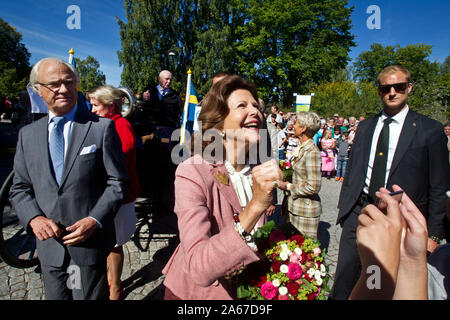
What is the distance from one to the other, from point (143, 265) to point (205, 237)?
2977 millimetres

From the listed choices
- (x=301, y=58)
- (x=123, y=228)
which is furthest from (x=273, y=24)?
(x=123, y=228)

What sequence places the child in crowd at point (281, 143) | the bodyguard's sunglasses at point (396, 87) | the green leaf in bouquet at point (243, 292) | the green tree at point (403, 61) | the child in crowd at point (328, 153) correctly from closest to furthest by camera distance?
the green leaf in bouquet at point (243, 292) < the bodyguard's sunglasses at point (396, 87) < the child in crowd at point (328, 153) < the child in crowd at point (281, 143) < the green tree at point (403, 61)

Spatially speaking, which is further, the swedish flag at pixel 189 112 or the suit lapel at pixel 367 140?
the swedish flag at pixel 189 112

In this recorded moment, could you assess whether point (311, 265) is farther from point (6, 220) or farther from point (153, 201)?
point (6, 220)

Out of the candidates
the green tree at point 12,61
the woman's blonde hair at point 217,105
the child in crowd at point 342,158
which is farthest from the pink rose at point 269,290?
the green tree at point 12,61

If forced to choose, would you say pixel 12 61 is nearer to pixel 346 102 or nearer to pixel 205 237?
pixel 346 102

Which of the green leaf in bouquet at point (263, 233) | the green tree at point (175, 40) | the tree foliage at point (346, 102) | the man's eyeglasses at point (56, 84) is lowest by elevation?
the green leaf in bouquet at point (263, 233)

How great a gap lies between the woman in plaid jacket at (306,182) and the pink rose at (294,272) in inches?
67.4

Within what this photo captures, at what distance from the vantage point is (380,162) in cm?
257

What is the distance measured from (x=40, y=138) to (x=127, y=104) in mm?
2397

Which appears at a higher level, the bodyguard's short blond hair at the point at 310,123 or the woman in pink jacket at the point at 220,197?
the bodyguard's short blond hair at the point at 310,123

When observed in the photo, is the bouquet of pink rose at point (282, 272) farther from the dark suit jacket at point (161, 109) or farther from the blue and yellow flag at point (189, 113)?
the dark suit jacket at point (161, 109)

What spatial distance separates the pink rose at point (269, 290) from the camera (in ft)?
4.04

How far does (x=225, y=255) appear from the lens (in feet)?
3.35
